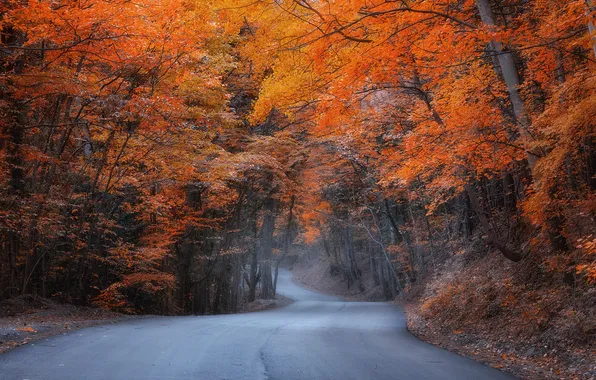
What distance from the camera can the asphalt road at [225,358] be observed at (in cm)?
647

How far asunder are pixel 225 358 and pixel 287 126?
1788cm

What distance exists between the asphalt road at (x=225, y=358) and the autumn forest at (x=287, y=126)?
2.60m

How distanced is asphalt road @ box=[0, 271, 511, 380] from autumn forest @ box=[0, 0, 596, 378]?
260cm

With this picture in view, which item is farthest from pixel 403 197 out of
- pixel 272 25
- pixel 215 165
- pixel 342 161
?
pixel 272 25

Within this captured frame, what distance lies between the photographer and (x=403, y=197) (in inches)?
1126

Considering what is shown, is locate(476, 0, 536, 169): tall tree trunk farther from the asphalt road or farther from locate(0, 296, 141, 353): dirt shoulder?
locate(0, 296, 141, 353): dirt shoulder

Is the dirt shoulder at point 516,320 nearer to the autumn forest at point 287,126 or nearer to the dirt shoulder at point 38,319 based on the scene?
the autumn forest at point 287,126

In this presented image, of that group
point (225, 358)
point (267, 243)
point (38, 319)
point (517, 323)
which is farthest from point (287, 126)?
point (225, 358)

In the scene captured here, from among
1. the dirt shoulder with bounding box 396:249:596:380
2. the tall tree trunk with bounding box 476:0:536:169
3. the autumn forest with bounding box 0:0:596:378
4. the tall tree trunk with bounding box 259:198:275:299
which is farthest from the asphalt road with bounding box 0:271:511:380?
the tall tree trunk with bounding box 259:198:275:299

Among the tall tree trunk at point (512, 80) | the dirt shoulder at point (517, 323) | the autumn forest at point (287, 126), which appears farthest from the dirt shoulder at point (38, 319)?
the tall tree trunk at point (512, 80)

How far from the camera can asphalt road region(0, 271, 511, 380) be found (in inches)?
255

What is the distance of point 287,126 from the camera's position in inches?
968

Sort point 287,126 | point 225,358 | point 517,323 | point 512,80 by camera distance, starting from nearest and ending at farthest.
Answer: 1. point 225,358
2. point 512,80
3. point 517,323
4. point 287,126

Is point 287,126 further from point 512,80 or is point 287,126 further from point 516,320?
point 516,320
